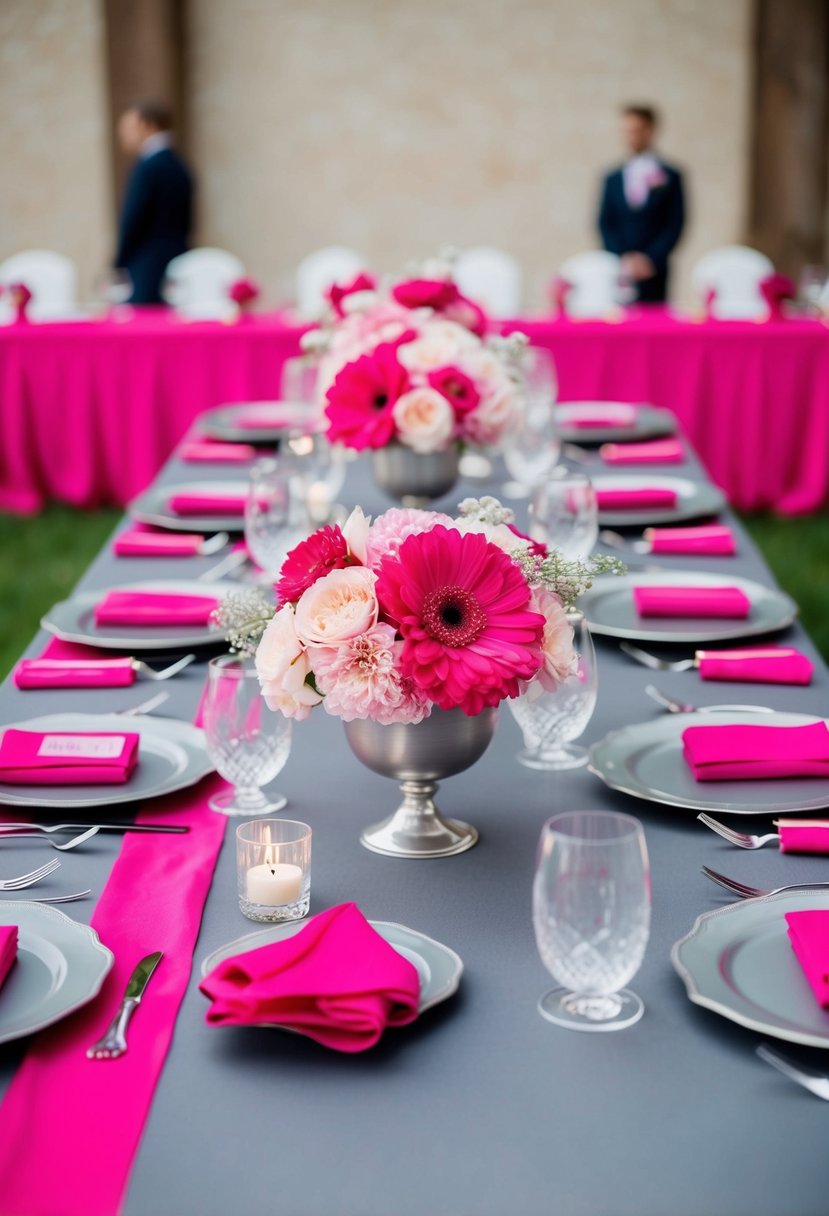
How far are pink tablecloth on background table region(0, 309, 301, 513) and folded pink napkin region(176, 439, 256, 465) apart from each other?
6.16ft

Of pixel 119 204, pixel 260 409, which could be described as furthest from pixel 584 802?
pixel 119 204

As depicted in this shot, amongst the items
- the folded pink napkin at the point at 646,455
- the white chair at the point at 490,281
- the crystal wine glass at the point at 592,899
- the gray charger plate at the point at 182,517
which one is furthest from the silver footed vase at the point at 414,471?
the white chair at the point at 490,281

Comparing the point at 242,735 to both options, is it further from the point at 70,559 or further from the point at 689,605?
the point at 70,559

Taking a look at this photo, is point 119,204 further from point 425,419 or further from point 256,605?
point 256,605

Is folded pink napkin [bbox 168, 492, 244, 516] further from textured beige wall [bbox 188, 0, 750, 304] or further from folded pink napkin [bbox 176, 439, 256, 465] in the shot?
textured beige wall [bbox 188, 0, 750, 304]

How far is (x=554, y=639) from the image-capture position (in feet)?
4.43

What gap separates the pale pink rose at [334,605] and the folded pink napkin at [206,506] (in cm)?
155

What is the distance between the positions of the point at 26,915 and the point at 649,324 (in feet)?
14.8

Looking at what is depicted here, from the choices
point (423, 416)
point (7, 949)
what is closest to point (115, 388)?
point (423, 416)

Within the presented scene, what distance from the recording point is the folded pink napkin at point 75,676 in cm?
196

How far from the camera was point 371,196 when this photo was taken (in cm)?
944

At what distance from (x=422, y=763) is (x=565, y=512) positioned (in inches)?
38.1

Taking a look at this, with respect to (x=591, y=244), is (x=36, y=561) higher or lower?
lower

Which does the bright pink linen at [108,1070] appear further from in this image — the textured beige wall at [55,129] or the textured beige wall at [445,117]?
the textured beige wall at [445,117]
